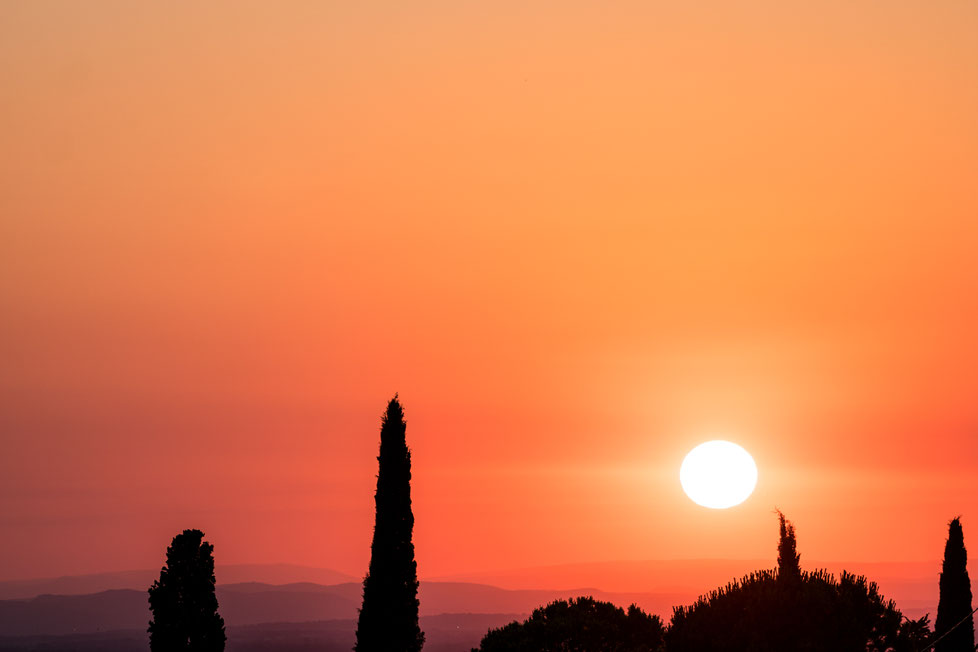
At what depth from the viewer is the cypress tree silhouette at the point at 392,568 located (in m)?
62.7

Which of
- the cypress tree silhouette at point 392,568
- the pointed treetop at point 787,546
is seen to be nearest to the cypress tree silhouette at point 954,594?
the pointed treetop at point 787,546

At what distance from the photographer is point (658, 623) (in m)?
66.7

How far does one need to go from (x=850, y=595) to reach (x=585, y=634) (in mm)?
14289

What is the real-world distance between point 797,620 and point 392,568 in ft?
62.6

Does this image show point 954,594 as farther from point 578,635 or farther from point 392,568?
point 392,568

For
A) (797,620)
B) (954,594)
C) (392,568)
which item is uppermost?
(392,568)

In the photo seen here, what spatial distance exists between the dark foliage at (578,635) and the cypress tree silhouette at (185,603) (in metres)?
13.1

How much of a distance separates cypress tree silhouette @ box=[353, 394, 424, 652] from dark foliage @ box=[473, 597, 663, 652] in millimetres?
4196

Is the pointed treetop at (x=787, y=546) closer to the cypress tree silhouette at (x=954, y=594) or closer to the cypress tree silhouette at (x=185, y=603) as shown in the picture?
the cypress tree silhouette at (x=954, y=594)

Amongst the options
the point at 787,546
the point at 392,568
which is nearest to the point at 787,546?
the point at 787,546

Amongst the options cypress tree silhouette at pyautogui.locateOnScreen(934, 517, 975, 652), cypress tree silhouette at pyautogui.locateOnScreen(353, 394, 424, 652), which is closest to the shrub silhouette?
cypress tree silhouette at pyautogui.locateOnScreen(353, 394, 424, 652)

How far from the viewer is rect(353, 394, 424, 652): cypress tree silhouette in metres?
62.7

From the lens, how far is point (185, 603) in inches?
2532

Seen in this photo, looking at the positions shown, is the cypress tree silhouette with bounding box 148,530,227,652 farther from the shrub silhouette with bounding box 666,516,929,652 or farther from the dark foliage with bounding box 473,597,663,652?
the shrub silhouette with bounding box 666,516,929,652
